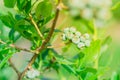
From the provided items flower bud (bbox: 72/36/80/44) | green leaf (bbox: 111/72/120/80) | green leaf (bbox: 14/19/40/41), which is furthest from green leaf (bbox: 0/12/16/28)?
green leaf (bbox: 111/72/120/80)

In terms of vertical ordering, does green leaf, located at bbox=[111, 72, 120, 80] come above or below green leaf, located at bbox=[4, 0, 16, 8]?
below

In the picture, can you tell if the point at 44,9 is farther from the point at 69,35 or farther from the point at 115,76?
the point at 115,76

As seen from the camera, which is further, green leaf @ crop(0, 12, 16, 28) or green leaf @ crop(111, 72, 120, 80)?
green leaf @ crop(111, 72, 120, 80)

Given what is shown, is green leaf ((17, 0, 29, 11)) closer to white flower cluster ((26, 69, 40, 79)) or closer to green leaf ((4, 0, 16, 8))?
green leaf ((4, 0, 16, 8))

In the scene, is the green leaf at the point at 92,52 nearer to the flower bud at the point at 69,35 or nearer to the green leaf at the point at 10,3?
the flower bud at the point at 69,35

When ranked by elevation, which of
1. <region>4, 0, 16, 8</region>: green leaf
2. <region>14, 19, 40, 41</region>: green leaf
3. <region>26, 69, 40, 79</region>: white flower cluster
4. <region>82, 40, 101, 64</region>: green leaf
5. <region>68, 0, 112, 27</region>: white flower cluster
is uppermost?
<region>68, 0, 112, 27</region>: white flower cluster

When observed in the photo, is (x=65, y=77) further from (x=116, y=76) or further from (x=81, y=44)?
(x=81, y=44)

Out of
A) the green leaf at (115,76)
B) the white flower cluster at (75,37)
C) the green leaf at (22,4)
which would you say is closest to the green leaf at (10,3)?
the green leaf at (22,4)

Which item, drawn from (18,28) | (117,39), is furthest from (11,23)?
(117,39)
